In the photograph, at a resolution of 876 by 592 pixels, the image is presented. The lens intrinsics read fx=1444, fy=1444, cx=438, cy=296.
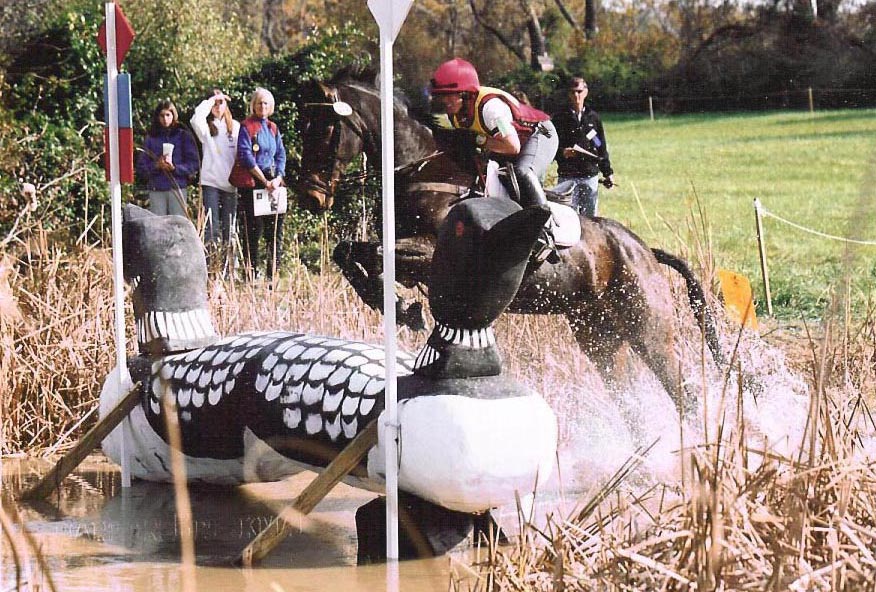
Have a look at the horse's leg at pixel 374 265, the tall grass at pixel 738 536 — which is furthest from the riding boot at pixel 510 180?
the tall grass at pixel 738 536

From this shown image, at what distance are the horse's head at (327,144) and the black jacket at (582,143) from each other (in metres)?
2.22

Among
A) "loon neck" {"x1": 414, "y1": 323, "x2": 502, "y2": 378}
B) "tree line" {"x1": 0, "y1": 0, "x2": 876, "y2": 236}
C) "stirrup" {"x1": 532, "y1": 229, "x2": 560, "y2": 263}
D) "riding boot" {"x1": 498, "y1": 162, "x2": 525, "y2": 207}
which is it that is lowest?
→ "loon neck" {"x1": 414, "y1": 323, "x2": 502, "y2": 378}

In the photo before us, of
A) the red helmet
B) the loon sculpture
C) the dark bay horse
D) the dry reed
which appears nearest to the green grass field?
the dark bay horse

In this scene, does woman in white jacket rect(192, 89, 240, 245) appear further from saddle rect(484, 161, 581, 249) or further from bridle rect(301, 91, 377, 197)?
saddle rect(484, 161, 581, 249)

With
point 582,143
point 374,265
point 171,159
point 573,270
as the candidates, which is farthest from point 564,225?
point 171,159

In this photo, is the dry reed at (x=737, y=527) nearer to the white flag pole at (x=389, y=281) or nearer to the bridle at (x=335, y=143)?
the white flag pole at (x=389, y=281)

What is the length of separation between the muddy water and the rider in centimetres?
184

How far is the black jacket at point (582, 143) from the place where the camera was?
984 centimetres

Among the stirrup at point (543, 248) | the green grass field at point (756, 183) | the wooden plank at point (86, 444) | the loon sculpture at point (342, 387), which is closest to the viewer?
the loon sculpture at point (342, 387)

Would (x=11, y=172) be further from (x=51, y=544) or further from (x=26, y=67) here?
(x=51, y=544)

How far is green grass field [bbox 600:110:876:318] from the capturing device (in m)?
14.1

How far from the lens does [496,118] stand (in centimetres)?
692

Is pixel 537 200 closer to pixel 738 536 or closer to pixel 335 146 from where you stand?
pixel 335 146

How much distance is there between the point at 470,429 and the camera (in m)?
4.73
